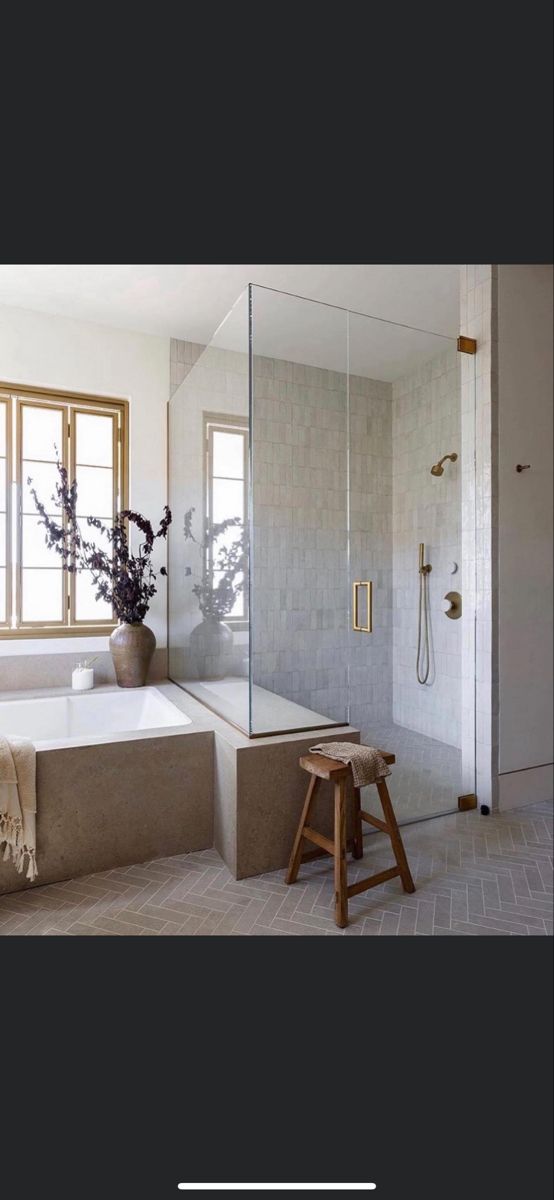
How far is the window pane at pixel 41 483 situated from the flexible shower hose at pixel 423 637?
6.49 feet

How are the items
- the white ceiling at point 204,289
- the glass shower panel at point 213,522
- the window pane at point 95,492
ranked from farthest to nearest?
the window pane at point 95,492, the white ceiling at point 204,289, the glass shower panel at point 213,522

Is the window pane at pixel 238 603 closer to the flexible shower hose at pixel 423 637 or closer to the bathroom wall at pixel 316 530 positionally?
the bathroom wall at pixel 316 530

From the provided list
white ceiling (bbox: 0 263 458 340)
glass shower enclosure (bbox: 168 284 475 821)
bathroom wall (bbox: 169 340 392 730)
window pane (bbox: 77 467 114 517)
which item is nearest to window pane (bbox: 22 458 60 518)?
window pane (bbox: 77 467 114 517)

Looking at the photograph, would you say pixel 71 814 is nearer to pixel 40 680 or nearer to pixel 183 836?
pixel 183 836

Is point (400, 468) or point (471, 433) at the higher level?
point (471, 433)

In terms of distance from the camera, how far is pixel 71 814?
6.37ft

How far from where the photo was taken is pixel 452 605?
2512 mm

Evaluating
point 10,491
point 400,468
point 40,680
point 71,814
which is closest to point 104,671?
point 40,680

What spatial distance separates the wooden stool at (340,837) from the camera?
1.64 m

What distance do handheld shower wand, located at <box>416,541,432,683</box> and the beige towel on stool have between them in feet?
4.95

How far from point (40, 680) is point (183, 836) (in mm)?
1353

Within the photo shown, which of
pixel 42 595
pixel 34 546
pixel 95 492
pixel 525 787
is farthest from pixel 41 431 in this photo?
pixel 525 787

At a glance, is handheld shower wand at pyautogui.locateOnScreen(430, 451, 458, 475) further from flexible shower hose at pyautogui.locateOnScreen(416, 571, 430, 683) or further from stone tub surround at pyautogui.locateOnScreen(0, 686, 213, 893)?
stone tub surround at pyautogui.locateOnScreen(0, 686, 213, 893)

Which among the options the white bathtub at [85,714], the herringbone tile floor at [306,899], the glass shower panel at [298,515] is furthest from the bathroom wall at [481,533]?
the white bathtub at [85,714]
